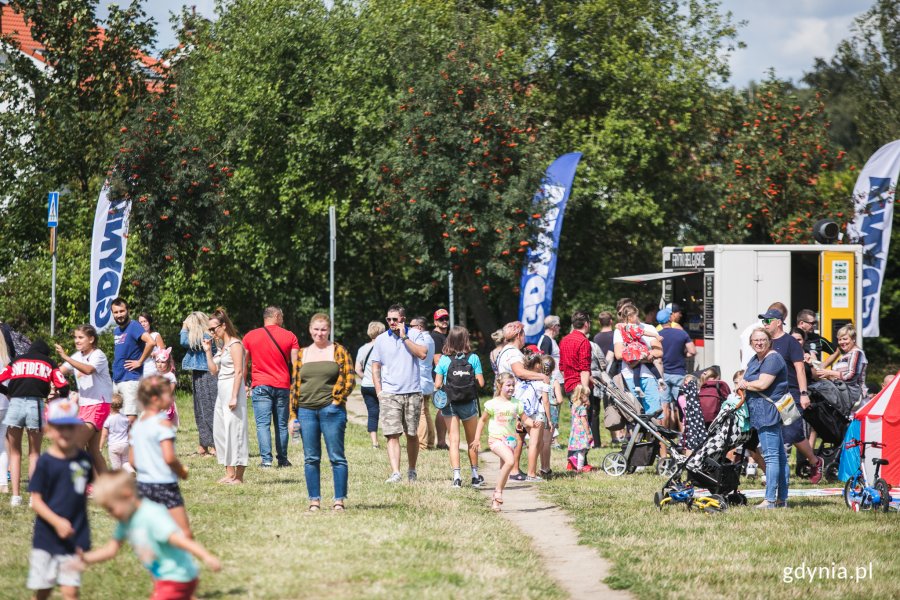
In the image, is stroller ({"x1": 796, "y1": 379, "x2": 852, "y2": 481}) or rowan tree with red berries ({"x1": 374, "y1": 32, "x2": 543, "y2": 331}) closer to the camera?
stroller ({"x1": 796, "y1": 379, "x2": 852, "y2": 481})

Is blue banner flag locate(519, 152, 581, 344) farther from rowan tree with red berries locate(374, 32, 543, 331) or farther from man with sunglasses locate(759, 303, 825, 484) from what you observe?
man with sunglasses locate(759, 303, 825, 484)

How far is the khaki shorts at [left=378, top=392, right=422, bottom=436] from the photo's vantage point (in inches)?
511

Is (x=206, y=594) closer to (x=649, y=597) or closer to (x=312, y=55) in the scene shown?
(x=649, y=597)

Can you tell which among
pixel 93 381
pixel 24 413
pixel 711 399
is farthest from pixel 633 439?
pixel 24 413

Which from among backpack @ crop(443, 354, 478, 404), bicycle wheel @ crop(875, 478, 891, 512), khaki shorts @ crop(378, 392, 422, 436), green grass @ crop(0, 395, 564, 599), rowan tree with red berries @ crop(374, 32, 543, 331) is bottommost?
green grass @ crop(0, 395, 564, 599)

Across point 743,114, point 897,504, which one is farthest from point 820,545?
point 743,114

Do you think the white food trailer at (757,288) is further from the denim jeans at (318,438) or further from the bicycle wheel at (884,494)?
the denim jeans at (318,438)

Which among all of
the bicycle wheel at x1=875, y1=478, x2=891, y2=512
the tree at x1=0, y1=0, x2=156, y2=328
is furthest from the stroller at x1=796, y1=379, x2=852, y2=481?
the tree at x1=0, y1=0, x2=156, y2=328

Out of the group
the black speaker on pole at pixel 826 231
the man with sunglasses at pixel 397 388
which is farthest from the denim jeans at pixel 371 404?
the black speaker on pole at pixel 826 231

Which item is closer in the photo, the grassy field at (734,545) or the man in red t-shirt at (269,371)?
the grassy field at (734,545)

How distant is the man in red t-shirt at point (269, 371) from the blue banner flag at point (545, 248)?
22.5ft

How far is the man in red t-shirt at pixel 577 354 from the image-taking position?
1520 cm

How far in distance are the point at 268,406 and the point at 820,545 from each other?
694cm

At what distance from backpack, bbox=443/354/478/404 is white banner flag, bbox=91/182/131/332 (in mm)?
9967
